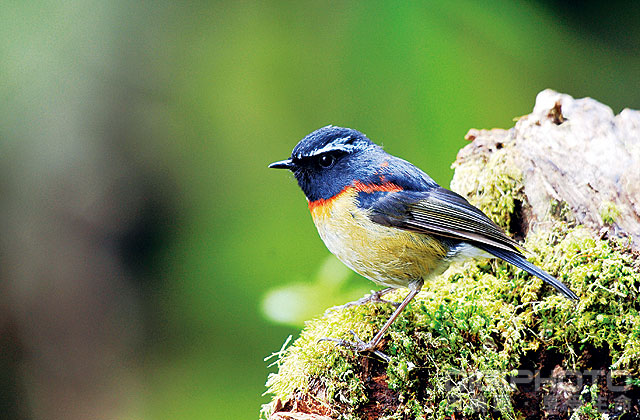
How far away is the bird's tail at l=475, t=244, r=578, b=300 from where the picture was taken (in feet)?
9.71

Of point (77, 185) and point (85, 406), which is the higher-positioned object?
point (77, 185)

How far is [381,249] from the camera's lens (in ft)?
10.6

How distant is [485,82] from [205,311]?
3.54 metres

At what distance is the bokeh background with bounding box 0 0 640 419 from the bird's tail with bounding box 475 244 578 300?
2.20 meters

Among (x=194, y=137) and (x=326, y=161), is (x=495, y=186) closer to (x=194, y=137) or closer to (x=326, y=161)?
(x=326, y=161)

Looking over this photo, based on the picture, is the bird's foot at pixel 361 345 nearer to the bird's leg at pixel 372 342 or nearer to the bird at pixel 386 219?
the bird's leg at pixel 372 342

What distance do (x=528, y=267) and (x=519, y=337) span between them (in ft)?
1.23

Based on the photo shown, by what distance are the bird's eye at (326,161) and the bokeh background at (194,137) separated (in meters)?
2.09

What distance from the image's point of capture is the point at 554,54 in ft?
19.8

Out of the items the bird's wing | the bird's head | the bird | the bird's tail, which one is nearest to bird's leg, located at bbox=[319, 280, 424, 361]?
the bird

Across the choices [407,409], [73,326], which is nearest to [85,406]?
[73,326]

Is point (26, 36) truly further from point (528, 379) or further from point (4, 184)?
point (528, 379)

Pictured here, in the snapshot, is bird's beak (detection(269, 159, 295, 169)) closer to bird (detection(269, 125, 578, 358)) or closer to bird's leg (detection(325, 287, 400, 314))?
bird (detection(269, 125, 578, 358))

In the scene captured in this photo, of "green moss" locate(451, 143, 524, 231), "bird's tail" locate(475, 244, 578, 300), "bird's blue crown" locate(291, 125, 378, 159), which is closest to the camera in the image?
"bird's tail" locate(475, 244, 578, 300)
